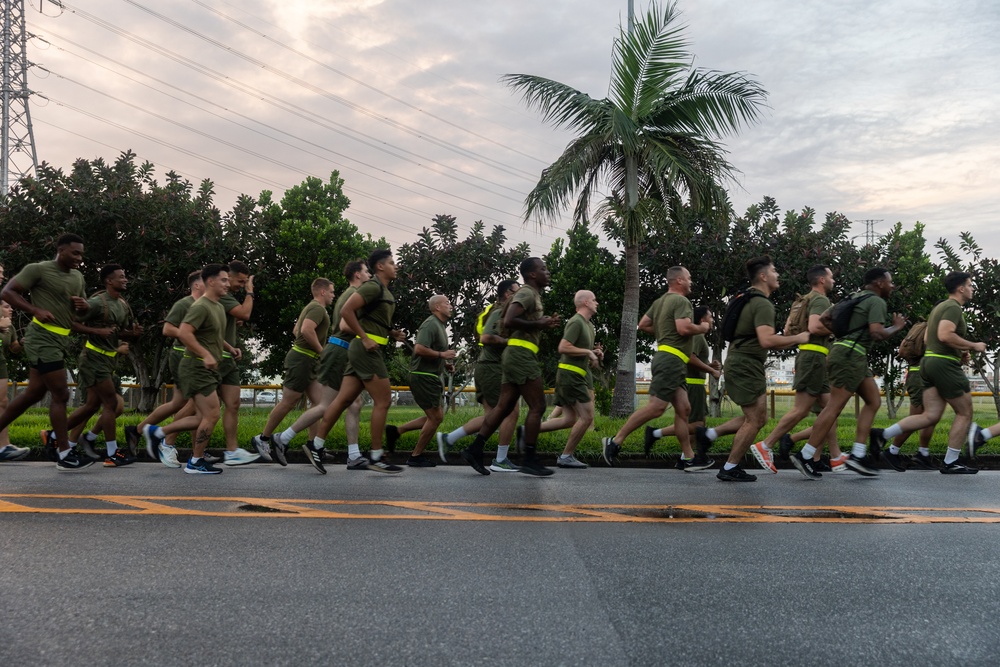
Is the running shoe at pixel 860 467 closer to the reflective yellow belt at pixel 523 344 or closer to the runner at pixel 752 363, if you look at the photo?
the runner at pixel 752 363

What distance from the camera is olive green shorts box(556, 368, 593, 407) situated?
31.2ft

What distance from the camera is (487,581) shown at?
396cm

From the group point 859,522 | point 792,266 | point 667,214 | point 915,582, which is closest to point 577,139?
point 667,214

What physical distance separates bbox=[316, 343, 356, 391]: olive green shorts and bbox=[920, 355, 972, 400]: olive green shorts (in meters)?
5.91

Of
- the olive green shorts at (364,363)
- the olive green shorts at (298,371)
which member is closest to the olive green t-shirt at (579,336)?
the olive green shorts at (364,363)

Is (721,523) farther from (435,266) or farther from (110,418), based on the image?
(435,266)

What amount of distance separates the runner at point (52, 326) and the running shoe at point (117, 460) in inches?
11.6

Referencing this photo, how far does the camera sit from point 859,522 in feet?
18.4

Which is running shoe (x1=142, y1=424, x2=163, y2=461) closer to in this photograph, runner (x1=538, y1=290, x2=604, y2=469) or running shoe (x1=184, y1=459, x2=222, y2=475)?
running shoe (x1=184, y1=459, x2=222, y2=475)

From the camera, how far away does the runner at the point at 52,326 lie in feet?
26.6

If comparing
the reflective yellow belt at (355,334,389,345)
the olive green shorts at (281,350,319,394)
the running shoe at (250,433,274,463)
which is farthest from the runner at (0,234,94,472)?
the reflective yellow belt at (355,334,389,345)

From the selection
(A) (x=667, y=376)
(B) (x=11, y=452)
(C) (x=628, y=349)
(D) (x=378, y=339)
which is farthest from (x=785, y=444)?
(C) (x=628, y=349)

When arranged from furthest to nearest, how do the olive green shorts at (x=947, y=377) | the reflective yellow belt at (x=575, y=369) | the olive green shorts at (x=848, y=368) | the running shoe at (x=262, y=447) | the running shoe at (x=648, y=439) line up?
1. the running shoe at (x=648, y=439)
2. the reflective yellow belt at (x=575, y=369)
3. the running shoe at (x=262, y=447)
4. the olive green shorts at (x=947, y=377)
5. the olive green shorts at (x=848, y=368)

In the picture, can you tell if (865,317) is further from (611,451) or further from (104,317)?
(104,317)
